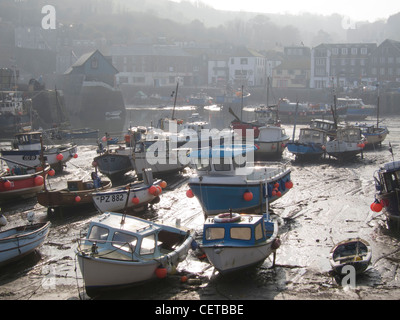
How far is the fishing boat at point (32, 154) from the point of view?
28.8 meters

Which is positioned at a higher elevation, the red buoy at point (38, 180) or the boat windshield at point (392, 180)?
the boat windshield at point (392, 180)

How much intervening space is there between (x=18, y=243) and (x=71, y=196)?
529cm

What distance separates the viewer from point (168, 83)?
104438 mm

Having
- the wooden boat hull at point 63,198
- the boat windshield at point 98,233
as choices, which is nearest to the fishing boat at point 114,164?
the wooden boat hull at point 63,198

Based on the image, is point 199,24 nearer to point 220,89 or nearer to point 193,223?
point 220,89

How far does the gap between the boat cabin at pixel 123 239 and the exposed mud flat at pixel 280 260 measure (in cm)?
97

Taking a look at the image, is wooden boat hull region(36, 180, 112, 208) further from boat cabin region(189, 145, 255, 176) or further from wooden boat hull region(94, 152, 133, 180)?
wooden boat hull region(94, 152, 133, 180)

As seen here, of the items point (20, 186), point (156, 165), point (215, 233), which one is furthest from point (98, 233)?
point (156, 165)

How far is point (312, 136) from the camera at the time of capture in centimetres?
3441

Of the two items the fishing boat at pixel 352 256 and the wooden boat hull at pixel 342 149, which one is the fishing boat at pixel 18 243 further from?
the wooden boat hull at pixel 342 149

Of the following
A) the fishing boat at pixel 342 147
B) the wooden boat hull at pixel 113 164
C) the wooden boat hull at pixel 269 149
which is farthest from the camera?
the wooden boat hull at pixel 269 149

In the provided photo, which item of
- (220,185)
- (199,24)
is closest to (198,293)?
(220,185)

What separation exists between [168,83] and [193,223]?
286ft

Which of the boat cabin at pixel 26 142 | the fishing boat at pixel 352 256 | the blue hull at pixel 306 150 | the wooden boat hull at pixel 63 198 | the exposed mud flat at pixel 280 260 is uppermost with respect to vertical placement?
the boat cabin at pixel 26 142
